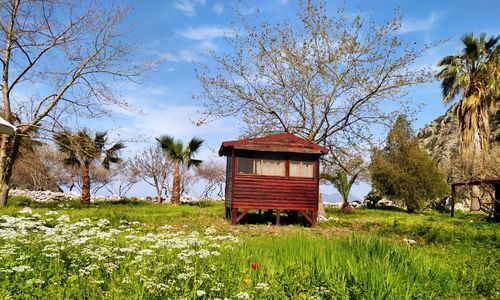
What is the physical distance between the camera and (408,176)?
1288 inches

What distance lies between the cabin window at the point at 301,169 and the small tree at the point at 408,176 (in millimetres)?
14206

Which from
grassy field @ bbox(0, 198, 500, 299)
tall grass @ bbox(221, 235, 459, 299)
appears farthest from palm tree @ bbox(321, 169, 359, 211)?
tall grass @ bbox(221, 235, 459, 299)

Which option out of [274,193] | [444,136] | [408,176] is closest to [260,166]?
[274,193]

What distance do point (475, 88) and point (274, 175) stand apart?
20683 millimetres

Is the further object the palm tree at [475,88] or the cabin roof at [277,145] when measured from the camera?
the palm tree at [475,88]

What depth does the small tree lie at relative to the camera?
32562 mm

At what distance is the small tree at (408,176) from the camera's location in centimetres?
3256

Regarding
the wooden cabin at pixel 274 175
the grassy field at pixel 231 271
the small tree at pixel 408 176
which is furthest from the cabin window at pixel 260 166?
the small tree at pixel 408 176

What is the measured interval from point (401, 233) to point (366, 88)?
10629 millimetres

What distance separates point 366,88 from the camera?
23.8 metres

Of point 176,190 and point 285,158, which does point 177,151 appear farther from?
point 285,158

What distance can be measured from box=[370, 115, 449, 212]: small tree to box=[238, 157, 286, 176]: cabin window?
15.2 m

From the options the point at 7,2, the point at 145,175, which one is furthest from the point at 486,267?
the point at 145,175

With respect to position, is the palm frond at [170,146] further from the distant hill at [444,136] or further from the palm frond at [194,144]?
the distant hill at [444,136]
